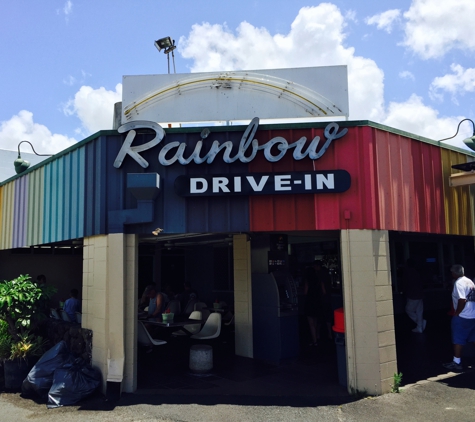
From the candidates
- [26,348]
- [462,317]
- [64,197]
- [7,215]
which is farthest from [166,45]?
[462,317]

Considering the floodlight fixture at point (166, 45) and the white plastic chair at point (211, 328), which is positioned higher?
the floodlight fixture at point (166, 45)

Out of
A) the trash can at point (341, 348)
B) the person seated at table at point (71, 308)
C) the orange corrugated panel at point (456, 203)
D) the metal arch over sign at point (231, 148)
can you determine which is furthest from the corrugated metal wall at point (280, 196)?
the person seated at table at point (71, 308)

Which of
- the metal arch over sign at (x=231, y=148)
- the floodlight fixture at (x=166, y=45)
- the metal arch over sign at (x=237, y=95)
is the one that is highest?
the floodlight fixture at (x=166, y=45)

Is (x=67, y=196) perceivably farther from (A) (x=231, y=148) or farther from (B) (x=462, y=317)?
(B) (x=462, y=317)

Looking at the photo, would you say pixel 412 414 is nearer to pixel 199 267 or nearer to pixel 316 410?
pixel 316 410

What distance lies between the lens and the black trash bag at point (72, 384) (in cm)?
671

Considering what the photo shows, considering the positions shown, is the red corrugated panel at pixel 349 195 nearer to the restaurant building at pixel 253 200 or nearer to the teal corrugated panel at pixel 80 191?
the restaurant building at pixel 253 200

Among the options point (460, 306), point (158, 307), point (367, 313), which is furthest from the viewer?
point (158, 307)

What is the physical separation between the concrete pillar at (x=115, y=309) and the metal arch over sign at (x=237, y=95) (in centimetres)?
284

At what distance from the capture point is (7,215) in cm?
1177

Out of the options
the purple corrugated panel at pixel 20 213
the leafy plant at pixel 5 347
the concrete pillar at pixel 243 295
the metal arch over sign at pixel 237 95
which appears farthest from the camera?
the purple corrugated panel at pixel 20 213

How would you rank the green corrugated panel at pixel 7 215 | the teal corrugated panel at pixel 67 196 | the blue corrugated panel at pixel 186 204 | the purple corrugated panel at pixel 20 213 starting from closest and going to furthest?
the blue corrugated panel at pixel 186 204
the teal corrugated panel at pixel 67 196
the purple corrugated panel at pixel 20 213
the green corrugated panel at pixel 7 215

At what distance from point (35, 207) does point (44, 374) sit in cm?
421

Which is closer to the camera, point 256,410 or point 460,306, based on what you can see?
point 256,410
